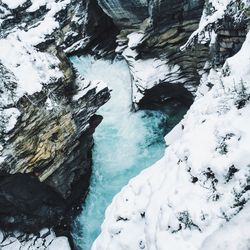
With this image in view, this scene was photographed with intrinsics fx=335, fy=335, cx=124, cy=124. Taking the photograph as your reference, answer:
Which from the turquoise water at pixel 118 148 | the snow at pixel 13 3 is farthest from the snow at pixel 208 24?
the snow at pixel 13 3

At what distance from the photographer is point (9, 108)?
9.34 m

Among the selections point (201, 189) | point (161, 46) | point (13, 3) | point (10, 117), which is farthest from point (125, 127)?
point (201, 189)

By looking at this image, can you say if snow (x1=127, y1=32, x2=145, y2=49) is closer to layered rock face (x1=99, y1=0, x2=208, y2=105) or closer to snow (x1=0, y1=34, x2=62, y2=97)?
Answer: layered rock face (x1=99, y1=0, x2=208, y2=105)

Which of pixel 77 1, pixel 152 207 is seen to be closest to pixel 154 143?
pixel 152 207

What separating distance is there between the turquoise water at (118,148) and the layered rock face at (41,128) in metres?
0.63

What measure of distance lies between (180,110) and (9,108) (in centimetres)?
810

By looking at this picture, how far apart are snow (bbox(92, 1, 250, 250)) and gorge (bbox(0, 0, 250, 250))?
0.07 ft

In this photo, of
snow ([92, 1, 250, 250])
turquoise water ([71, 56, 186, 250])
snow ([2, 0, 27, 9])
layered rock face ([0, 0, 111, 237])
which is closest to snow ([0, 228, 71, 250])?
layered rock face ([0, 0, 111, 237])

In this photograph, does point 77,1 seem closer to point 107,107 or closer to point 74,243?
point 107,107

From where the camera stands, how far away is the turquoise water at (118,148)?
1250 cm

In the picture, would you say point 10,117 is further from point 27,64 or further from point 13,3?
point 13,3

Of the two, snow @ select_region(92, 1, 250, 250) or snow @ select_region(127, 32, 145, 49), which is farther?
snow @ select_region(127, 32, 145, 49)

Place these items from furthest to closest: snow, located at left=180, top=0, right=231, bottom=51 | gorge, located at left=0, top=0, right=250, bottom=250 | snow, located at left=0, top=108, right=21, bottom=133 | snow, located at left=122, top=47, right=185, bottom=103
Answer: snow, located at left=122, top=47, right=185, bottom=103
snow, located at left=0, top=108, right=21, bottom=133
snow, located at left=180, top=0, right=231, bottom=51
gorge, located at left=0, top=0, right=250, bottom=250

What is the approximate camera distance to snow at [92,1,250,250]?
4395 millimetres
